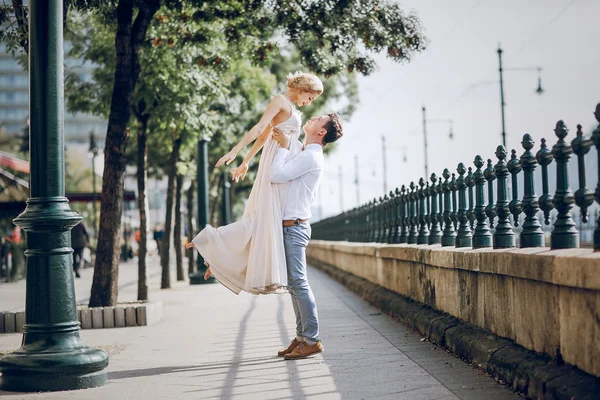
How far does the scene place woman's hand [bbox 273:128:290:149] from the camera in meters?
7.39

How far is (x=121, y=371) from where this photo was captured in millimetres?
7129

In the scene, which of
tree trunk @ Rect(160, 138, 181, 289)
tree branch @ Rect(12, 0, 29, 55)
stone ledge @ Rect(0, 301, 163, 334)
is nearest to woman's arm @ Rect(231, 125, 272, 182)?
tree branch @ Rect(12, 0, 29, 55)

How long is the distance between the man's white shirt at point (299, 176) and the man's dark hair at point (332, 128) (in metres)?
0.18

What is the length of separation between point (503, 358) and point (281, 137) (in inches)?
99.1

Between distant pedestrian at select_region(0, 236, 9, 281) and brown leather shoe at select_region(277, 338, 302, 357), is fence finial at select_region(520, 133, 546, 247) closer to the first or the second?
brown leather shoe at select_region(277, 338, 302, 357)

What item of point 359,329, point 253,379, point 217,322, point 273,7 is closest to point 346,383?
point 253,379

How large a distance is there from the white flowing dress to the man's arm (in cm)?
8

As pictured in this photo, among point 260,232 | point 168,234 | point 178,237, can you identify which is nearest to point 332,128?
point 260,232

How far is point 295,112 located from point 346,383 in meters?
2.30

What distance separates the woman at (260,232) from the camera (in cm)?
718

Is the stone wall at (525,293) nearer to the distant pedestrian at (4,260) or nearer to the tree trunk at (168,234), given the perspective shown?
the tree trunk at (168,234)

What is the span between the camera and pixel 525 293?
5832 mm

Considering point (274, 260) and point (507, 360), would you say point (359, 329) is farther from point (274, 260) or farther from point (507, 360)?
point (507, 360)

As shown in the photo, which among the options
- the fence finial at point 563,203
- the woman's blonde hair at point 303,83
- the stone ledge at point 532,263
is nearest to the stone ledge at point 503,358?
the stone ledge at point 532,263
